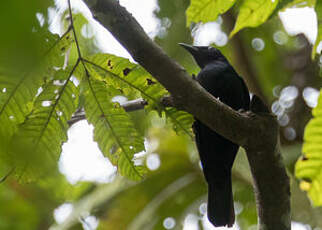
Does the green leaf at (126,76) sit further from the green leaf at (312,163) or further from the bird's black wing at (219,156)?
the bird's black wing at (219,156)

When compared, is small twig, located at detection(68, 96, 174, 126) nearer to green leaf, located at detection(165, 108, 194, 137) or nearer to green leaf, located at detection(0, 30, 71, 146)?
green leaf, located at detection(165, 108, 194, 137)

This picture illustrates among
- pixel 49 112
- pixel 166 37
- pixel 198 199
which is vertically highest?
pixel 166 37

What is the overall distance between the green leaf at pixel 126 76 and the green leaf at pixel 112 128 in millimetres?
53

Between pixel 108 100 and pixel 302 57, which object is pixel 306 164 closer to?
pixel 108 100

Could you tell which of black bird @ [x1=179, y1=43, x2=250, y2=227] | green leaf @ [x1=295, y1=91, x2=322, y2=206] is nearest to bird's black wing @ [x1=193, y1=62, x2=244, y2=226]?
black bird @ [x1=179, y1=43, x2=250, y2=227]

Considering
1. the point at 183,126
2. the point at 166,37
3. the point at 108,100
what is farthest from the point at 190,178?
the point at 108,100

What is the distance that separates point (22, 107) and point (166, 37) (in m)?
1.94

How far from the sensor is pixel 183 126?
7.33 ft

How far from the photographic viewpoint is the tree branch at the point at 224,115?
1.68 m

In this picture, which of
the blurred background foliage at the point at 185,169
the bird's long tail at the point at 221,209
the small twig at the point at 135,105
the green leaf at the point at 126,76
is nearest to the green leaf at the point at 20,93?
the green leaf at the point at 126,76

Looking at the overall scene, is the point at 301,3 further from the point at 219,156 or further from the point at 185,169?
the point at 185,169

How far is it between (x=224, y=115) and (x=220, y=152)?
4.35 feet

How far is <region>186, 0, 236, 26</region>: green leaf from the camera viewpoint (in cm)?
205

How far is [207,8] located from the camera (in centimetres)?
207
